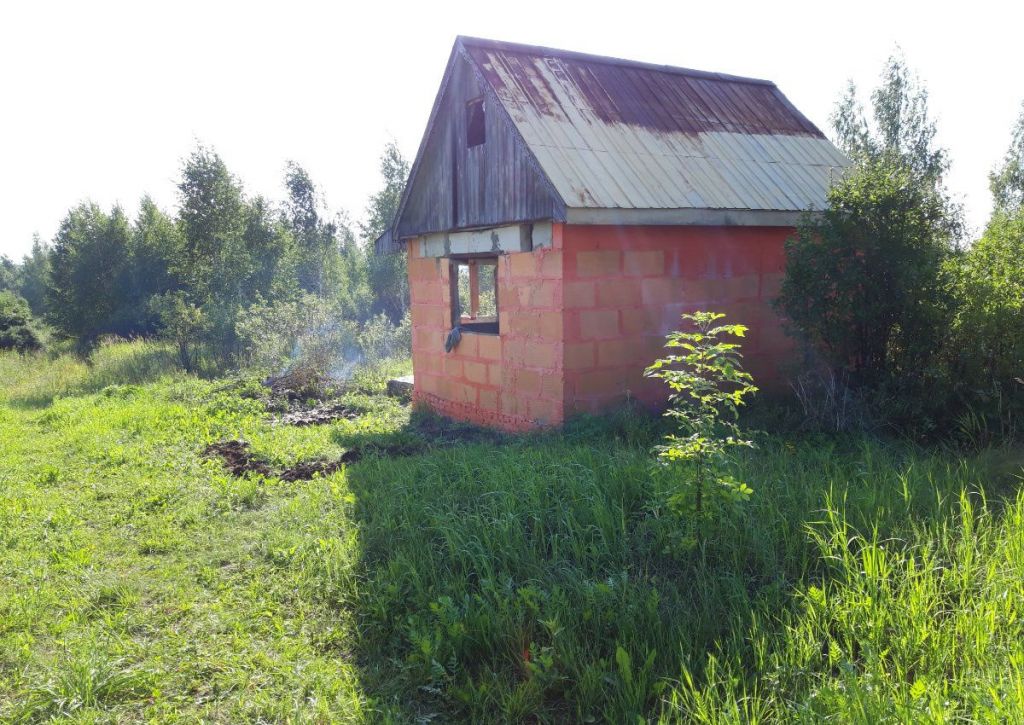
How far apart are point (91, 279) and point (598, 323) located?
23.0 meters

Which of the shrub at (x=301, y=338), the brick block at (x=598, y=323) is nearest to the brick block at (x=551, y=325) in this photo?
the brick block at (x=598, y=323)

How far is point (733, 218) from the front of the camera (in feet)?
27.0

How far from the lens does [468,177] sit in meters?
9.23

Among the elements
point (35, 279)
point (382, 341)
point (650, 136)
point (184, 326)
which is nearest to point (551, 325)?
point (650, 136)

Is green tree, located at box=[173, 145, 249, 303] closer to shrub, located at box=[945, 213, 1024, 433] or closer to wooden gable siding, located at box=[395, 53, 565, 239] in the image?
wooden gable siding, located at box=[395, 53, 565, 239]

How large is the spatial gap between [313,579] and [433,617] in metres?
1.08

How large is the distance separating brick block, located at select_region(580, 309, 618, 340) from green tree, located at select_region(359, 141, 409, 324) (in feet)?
65.9

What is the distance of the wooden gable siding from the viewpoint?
7953mm

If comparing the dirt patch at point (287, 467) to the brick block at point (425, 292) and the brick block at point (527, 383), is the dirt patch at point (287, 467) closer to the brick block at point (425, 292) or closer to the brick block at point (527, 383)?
the brick block at point (527, 383)

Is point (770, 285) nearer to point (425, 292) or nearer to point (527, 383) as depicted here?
point (527, 383)

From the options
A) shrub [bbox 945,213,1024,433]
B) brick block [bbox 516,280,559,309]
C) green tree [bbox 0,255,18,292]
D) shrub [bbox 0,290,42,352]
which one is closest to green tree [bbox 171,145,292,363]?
shrub [bbox 0,290,42,352]

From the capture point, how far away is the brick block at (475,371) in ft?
30.7

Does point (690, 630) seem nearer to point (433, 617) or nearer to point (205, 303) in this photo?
point (433, 617)

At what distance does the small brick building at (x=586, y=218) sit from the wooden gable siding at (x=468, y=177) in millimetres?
27
